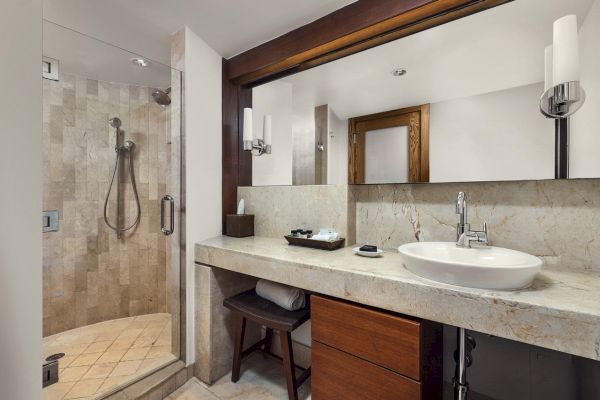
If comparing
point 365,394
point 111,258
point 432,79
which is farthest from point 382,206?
point 111,258

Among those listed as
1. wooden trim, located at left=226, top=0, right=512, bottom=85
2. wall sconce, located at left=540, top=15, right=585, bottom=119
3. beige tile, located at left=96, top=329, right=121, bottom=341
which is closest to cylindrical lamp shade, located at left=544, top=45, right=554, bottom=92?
wall sconce, located at left=540, top=15, right=585, bottom=119

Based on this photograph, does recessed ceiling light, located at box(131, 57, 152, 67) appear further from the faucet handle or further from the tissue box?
the faucet handle

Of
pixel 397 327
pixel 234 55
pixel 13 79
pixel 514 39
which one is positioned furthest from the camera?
pixel 234 55

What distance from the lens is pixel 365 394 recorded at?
3.29ft

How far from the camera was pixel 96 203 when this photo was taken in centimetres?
177

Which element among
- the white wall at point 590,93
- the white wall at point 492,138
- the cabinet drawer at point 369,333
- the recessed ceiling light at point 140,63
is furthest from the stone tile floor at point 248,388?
the recessed ceiling light at point 140,63

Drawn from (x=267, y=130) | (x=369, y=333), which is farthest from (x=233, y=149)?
(x=369, y=333)

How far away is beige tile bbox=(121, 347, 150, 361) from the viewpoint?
1.68 meters

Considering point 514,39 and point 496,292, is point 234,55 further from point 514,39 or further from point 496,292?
point 496,292

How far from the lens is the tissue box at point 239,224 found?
5.99ft

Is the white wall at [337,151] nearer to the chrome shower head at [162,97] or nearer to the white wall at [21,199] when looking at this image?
the chrome shower head at [162,97]

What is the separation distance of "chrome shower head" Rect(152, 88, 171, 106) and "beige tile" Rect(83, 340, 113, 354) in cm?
175

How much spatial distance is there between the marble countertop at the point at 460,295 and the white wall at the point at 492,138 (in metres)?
0.44

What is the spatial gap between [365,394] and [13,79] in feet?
5.12
